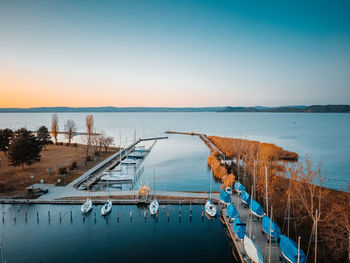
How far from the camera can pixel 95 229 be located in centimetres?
2205

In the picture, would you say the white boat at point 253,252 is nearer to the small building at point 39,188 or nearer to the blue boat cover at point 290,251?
A: the blue boat cover at point 290,251

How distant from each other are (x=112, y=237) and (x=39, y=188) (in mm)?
14074

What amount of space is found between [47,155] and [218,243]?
44489mm

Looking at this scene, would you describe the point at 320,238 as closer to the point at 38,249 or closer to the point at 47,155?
the point at 38,249

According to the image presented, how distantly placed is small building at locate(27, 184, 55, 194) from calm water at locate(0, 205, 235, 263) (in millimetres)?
2896

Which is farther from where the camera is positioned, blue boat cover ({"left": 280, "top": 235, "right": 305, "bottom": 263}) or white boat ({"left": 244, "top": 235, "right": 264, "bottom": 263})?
white boat ({"left": 244, "top": 235, "right": 264, "bottom": 263})

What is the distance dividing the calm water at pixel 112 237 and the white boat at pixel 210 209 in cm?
74

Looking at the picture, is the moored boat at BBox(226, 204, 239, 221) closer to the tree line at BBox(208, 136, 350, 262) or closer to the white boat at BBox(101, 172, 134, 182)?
the tree line at BBox(208, 136, 350, 262)

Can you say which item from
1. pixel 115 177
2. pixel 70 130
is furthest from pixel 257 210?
pixel 70 130

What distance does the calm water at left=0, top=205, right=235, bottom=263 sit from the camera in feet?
59.7

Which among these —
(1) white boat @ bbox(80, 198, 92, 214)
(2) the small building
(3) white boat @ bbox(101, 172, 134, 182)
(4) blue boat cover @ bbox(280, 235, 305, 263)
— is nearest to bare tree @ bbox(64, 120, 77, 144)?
(3) white boat @ bbox(101, 172, 134, 182)

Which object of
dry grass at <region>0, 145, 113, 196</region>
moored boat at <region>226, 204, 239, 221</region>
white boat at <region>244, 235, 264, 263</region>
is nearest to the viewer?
white boat at <region>244, 235, 264, 263</region>

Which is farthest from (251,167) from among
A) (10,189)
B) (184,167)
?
(10,189)

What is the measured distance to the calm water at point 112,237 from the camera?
18.2 meters
